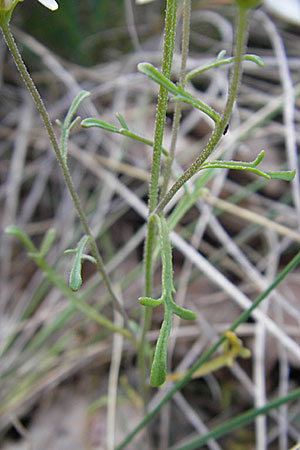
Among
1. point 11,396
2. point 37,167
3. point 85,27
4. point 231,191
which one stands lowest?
point 11,396

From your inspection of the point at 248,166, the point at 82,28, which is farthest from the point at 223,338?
the point at 82,28

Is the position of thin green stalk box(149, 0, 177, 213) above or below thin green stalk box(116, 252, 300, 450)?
above

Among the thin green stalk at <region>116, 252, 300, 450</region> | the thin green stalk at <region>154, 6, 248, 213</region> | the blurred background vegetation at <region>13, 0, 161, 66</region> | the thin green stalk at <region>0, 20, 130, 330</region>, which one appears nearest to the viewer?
the thin green stalk at <region>154, 6, 248, 213</region>

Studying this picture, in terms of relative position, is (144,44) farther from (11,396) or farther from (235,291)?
(11,396)

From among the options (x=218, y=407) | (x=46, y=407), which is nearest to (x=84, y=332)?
(x=46, y=407)

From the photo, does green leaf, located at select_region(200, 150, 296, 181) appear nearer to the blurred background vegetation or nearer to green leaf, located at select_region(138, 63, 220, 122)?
green leaf, located at select_region(138, 63, 220, 122)

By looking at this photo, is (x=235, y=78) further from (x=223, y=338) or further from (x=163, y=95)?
(x=223, y=338)

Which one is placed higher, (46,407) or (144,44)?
(144,44)

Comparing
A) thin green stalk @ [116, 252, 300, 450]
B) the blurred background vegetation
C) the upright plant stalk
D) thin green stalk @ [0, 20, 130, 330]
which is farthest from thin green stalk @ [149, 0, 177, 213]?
the blurred background vegetation

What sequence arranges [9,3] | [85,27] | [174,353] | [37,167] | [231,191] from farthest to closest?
[85,27], [37,167], [231,191], [174,353], [9,3]

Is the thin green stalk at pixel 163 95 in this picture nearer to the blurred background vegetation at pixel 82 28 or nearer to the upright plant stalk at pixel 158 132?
the upright plant stalk at pixel 158 132

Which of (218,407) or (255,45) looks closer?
(218,407)
